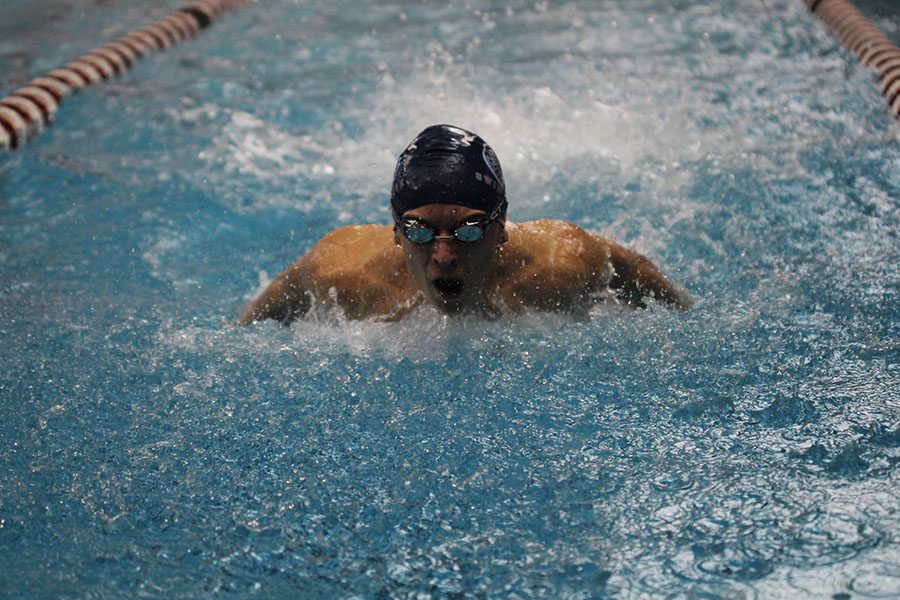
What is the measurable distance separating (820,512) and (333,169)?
2851 mm

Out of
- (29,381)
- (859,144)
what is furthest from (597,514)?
(859,144)

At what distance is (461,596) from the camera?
7.34 feet

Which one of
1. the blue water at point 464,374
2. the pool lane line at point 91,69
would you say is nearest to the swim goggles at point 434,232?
the blue water at point 464,374

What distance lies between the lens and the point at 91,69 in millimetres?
5922

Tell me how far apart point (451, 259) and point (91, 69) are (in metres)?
4.06

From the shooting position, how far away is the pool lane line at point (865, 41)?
5.16 metres

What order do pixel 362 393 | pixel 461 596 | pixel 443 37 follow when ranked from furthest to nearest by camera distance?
pixel 443 37 → pixel 362 393 → pixel 461 596

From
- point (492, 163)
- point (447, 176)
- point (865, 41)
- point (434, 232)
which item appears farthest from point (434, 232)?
point (865, 41)

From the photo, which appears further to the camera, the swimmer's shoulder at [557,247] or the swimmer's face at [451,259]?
the swimmer's shoulder at [557,247]

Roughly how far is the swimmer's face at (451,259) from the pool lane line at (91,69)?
10.1 feet

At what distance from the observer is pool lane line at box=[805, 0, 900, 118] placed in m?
5.16

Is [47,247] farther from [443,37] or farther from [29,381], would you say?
[443,37]

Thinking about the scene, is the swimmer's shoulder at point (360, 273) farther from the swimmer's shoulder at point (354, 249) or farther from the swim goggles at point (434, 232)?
the swim goggles at point (434, 232)

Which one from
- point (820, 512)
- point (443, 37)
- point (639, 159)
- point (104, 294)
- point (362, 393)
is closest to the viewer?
point (820, 512)
